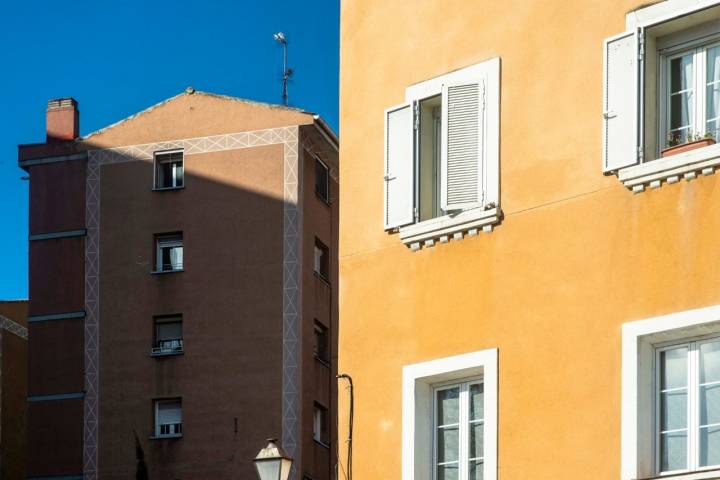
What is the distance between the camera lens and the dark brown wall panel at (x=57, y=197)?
51188 mm

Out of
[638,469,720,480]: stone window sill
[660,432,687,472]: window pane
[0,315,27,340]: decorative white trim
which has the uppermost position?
[0,315,27,340]: decorative white trim

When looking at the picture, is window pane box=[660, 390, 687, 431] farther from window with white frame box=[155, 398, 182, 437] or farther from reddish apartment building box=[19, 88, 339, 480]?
window with white frame box=[155, 398, 182, 437]

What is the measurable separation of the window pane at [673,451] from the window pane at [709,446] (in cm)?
18

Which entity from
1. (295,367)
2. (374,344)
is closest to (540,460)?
(374,344)

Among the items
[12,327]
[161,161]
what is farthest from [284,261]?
[12,327]

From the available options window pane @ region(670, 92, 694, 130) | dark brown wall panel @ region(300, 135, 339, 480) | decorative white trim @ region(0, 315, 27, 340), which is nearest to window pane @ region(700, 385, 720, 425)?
window pane @ region(670, 92, 694, 130)

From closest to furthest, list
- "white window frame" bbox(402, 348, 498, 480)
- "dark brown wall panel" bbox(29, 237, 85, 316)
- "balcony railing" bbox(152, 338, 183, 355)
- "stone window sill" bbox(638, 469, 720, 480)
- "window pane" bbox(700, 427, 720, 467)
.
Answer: "stone window sill" bbox(638, 469, 720, 480)
"window pane" bbox(700, 427, 720, 467)
"white window frame" bbox(402, 348, 498, 480)
"balcony railing" bbox(152, 338, 183, 355)
"dark brown wall panel" bbox(29, 237, 85, 316)

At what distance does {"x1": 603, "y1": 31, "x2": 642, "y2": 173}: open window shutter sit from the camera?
1431cm

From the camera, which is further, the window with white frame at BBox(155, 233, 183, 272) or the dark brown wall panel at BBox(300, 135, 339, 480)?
the window with white frame at BBox(155, 233, 183, 272)

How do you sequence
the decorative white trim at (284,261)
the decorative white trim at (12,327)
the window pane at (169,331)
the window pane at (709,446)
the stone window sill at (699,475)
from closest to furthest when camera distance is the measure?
the stone window sill at (699,475)
the window pane at (709,446)
the decorative white trim at (284,261)
the window pane at (169,331)
the decorative white trim at (12,327)

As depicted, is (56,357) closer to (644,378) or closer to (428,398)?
(428,398)

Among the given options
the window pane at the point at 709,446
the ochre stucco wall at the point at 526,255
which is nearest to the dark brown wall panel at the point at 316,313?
the ochre stucco wall at the point at 526,255

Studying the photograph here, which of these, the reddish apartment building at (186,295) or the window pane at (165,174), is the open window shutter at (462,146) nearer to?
the reddish apartment building at (186,295)

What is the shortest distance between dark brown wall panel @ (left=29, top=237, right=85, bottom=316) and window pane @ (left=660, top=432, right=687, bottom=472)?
125 ft
